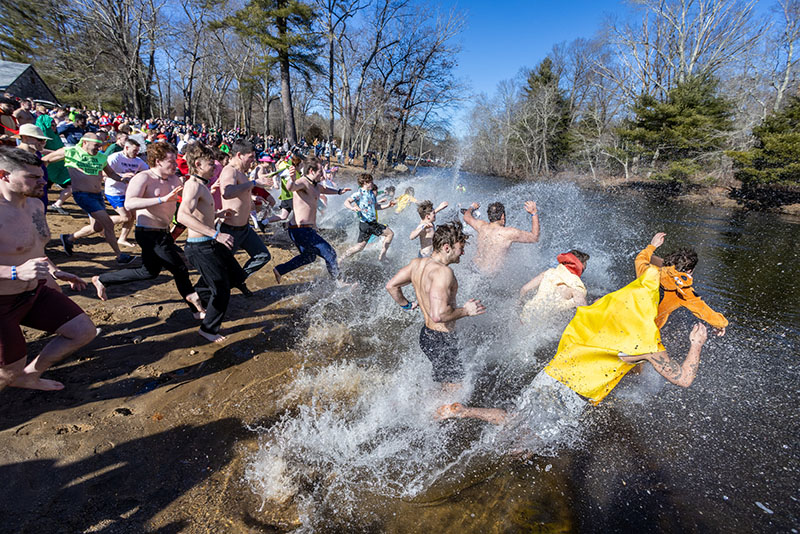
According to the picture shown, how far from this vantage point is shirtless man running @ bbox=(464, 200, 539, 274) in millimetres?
4738

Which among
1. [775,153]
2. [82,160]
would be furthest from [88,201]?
[775,153]

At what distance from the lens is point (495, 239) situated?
4.89m

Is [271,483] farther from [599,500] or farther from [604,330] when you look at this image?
[604,330]

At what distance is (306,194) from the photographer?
5207 mm

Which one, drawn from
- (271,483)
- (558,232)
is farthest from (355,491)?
(558,232)

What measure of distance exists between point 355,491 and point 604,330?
203 centimetres

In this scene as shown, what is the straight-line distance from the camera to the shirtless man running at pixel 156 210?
146 inches

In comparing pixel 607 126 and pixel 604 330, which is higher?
pixel 607 126

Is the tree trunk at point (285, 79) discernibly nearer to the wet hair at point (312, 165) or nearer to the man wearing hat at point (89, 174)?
the man wearing hat at point (89, 174)

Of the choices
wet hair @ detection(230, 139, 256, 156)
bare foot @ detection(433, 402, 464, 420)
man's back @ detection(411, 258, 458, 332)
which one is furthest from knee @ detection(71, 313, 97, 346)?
bare foot @ detection(433, 402, 464, 420)

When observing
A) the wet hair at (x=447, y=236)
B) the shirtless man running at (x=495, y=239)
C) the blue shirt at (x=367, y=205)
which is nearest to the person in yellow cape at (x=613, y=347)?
the wet hair at (x=447, y=236)

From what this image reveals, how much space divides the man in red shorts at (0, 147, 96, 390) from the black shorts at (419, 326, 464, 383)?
8.41 ft

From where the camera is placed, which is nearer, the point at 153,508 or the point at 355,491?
the point at 153,508

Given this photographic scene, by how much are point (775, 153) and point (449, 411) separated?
2791cm
